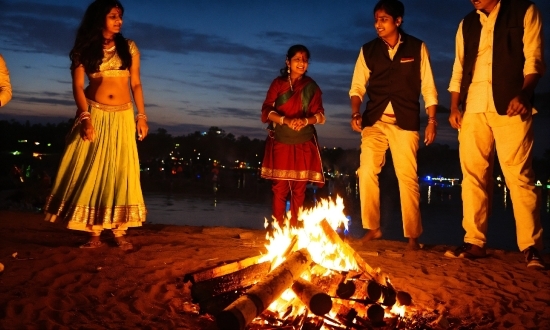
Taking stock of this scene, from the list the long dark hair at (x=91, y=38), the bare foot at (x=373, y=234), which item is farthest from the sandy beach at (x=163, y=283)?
the long dark hair at (x=91, y=38)

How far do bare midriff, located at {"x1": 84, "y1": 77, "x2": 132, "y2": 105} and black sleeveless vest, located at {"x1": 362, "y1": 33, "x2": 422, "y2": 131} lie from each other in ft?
8.74

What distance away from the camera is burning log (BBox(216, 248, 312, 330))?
2611 millimetres

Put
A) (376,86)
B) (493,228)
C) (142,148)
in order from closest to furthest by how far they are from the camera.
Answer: (376,86) → (493,228) → (142,148)

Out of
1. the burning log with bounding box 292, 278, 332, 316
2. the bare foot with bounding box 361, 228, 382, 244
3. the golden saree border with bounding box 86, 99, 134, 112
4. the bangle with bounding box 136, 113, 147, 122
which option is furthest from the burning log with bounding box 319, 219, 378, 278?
the golden saree border with bounding box 86, 99, 134, 112

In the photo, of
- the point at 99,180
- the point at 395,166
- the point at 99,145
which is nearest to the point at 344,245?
the point at 395,166

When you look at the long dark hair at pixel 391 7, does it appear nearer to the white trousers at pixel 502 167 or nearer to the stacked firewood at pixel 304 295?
the white trousers at pixel 502 167

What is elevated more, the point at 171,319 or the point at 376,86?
the point at 376,86

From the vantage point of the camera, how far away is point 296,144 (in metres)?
6.05

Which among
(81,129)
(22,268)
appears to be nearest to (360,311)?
(22,268)

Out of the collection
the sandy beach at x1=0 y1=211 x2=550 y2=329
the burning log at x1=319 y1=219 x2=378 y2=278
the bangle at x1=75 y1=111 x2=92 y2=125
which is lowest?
the sandy beach at x1=0 y1=211 x2=550 y2=329

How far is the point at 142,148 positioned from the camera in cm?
8412

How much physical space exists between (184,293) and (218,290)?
1.56ft

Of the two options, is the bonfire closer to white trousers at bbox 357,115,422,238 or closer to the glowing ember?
the glowing ember

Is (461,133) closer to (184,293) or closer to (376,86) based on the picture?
(376,86)
